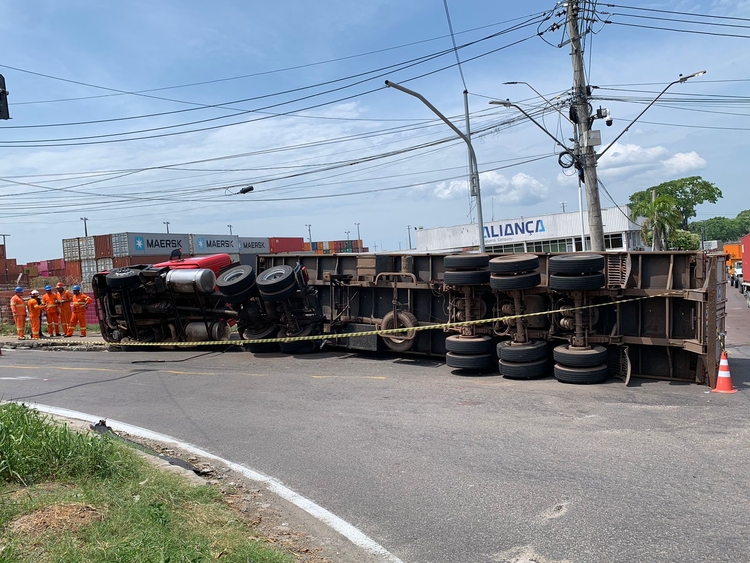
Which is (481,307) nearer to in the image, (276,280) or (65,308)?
(276,280)

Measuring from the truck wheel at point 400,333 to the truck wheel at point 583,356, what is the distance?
3369 mm

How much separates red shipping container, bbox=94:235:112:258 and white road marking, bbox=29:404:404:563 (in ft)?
133

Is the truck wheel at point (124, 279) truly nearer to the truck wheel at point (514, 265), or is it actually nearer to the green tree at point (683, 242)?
the truck wheel at point (514, 265)

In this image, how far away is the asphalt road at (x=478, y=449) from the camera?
15.0 feet

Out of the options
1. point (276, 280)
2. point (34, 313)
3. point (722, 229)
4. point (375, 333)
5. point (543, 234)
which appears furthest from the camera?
point (722, 229)

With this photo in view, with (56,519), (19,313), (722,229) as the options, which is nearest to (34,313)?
(19,313)

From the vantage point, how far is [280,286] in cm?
1341

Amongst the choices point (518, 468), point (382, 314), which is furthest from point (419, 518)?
point (382, 314)

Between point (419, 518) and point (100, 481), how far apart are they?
2.62m

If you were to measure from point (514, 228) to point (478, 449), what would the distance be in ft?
174

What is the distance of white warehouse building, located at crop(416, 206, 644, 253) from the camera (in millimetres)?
52969

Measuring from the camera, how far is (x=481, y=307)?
11375 mm

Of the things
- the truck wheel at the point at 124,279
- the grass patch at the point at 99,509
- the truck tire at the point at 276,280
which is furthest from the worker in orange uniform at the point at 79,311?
the grass patch at the point at 99,509

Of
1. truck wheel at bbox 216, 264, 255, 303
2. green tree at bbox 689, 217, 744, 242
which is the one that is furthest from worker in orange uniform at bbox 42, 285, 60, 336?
green tree at bbox 689, 217, 744, 242
